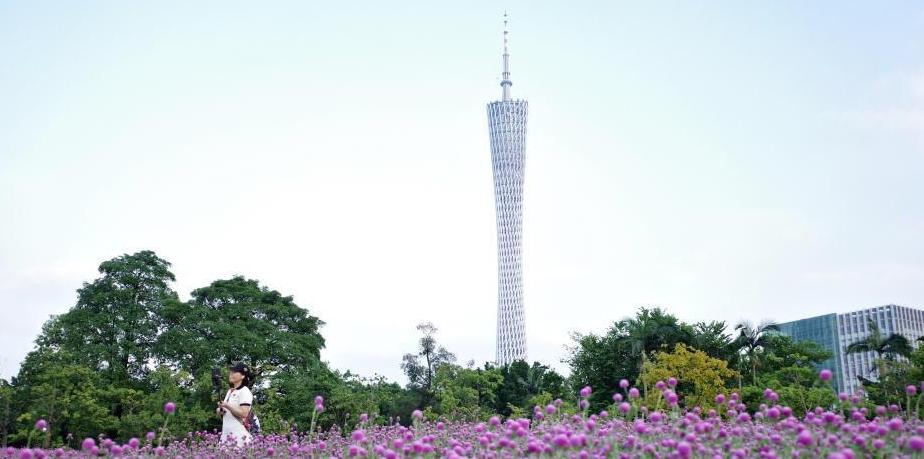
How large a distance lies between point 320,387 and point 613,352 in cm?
1656

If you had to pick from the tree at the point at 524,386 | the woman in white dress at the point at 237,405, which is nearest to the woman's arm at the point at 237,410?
the woman in white dress at the point at 237,405

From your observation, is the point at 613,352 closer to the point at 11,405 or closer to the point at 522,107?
the point at 11,405

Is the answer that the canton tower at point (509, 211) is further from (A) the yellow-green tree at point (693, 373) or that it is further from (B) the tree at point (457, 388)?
(A) the yellow-green tree at point (693, 373)

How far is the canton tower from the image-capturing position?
93062 mm

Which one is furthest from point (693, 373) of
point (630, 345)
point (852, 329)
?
point (852, 329)

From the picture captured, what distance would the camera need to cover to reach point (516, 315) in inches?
3681

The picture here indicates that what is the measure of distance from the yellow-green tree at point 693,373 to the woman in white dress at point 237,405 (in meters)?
28.5

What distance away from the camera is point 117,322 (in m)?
45.9

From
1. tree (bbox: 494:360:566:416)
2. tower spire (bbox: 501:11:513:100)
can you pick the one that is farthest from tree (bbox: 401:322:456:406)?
tower spire (bbox: 501:11:513:100)

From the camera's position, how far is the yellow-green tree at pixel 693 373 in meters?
39.6

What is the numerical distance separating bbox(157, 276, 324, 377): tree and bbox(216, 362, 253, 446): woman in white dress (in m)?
29.8

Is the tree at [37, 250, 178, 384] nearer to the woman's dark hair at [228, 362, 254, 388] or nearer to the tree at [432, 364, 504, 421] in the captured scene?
the tree at [432, 364, 504, 421]

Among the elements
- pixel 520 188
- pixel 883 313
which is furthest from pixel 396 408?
pixel 883 313

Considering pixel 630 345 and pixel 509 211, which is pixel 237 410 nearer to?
pixel 630 345
